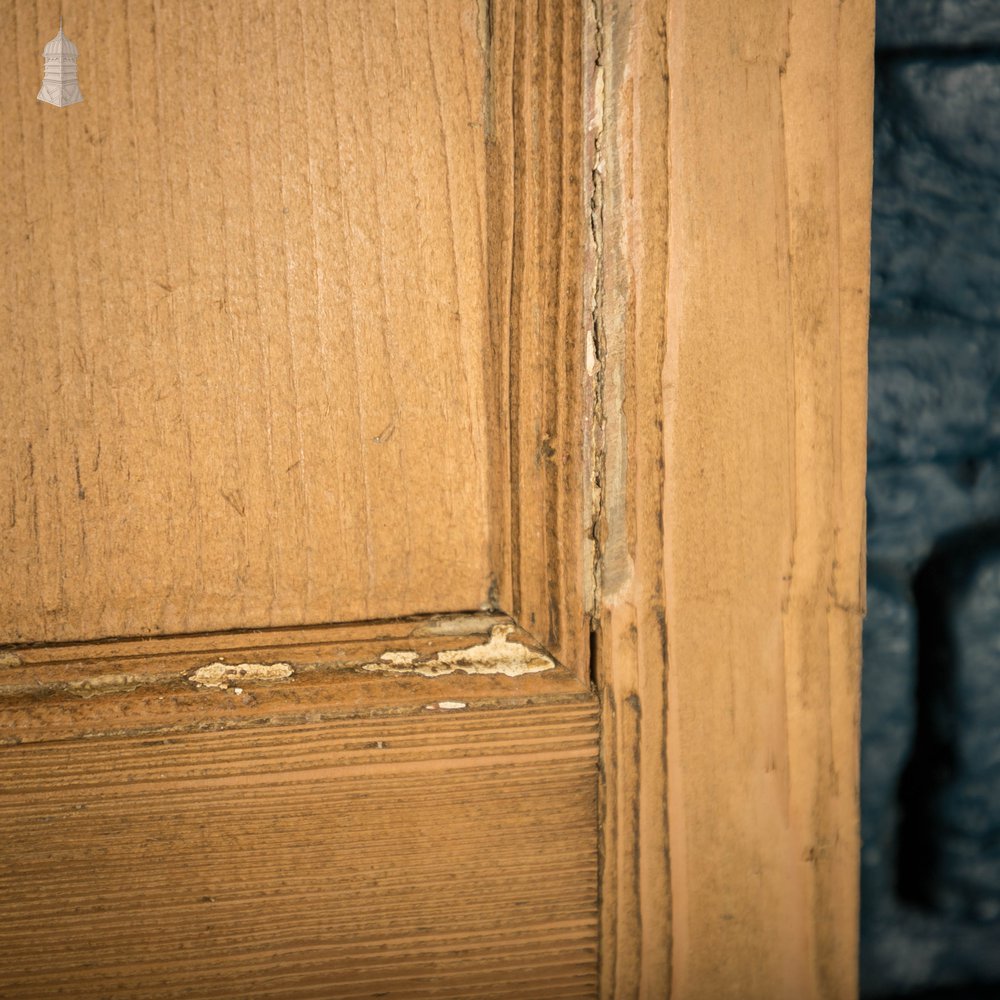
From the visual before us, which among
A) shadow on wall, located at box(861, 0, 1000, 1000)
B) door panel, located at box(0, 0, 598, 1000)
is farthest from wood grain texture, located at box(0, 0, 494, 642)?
shadow on wall, located at box(861, 0, 1000, 1000)

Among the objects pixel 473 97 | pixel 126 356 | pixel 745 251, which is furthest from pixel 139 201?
pixel 745 251

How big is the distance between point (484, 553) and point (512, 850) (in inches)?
6.9

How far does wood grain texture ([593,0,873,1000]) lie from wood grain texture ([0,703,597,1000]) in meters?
0.05

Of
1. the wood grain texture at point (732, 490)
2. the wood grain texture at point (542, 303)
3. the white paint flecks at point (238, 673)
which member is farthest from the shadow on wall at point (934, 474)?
the white paint flecks at point (238, 673)

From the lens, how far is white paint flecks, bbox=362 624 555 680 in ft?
1.44

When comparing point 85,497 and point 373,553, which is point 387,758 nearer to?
point 373,553

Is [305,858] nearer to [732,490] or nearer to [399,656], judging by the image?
[399,656]

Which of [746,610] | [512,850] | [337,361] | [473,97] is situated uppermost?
[473,97]

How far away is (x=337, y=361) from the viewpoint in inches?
16.4

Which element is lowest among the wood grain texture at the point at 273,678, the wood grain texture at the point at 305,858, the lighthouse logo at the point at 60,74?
the wood grain texture at the point at 305,858

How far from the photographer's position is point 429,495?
43cm

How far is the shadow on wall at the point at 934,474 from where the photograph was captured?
0.53 m

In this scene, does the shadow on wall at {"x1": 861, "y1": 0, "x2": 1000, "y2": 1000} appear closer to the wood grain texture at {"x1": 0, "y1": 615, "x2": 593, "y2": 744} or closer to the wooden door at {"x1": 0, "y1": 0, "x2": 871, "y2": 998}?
the wooden door at {"x1": 0, "y1": 0, "x2": 871, "y2": 998}

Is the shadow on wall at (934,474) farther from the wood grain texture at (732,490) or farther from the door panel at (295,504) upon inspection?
the door panel at (295,504)
